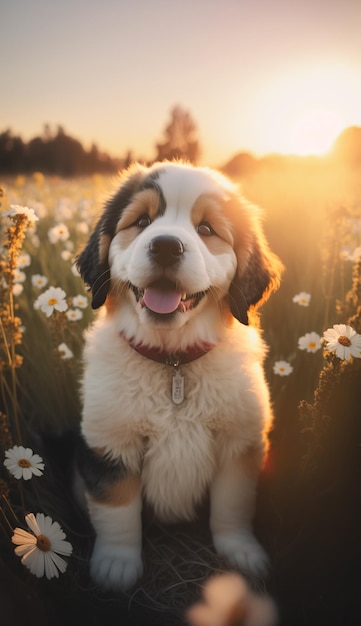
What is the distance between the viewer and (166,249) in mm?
1857


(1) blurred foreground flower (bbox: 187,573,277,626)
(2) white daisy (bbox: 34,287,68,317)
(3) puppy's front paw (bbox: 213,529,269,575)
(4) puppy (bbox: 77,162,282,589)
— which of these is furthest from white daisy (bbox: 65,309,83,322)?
(1) blurred foreground flower (bbox: 187,573,277,626)

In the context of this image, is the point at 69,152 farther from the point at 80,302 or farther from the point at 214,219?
the point at 214,219

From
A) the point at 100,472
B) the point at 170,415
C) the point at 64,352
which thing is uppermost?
the point at 170,415

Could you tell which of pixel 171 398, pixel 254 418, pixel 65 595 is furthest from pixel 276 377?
pixel 65 595

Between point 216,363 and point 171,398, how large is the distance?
0.25 metres

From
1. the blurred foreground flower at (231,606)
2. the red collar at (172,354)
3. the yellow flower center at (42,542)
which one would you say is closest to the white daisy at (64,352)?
the red collar at (172,354)

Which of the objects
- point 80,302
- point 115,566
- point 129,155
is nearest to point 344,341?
point 115,566

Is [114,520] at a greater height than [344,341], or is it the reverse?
[344,341]

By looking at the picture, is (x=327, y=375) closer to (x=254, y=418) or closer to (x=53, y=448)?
(x=254, y=418)

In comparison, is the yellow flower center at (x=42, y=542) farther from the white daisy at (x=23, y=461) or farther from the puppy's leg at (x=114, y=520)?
the puppy's leg at (x=114, y=520)

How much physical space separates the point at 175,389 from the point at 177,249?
25.1 inches

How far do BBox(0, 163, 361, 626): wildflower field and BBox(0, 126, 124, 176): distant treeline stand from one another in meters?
0.65

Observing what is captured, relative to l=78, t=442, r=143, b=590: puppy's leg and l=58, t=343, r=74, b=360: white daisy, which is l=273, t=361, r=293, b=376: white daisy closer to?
l=78, t=442, r=143, b=590: puppy's leg

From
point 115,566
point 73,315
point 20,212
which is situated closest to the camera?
point 20,212
